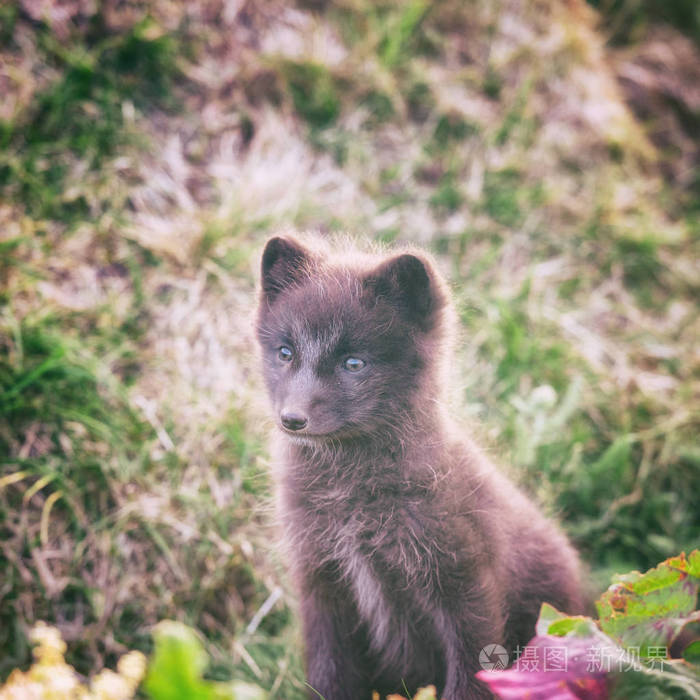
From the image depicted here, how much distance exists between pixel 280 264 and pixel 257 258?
12.5 inches

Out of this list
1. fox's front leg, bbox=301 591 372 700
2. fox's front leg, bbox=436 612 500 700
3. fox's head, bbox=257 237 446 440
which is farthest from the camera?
fox's front leg, bbox=301 591 372 700

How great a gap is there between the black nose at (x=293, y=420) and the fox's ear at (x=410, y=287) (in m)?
0.60

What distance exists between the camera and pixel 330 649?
9.34ft

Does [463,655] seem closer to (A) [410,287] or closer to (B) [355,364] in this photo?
(B) [355,364]

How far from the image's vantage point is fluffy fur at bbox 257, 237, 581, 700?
258cm

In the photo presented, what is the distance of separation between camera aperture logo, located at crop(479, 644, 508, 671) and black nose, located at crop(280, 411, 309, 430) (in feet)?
3.69

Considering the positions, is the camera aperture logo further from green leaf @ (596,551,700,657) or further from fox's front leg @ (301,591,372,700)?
green leaf @ (596,551,700,657)

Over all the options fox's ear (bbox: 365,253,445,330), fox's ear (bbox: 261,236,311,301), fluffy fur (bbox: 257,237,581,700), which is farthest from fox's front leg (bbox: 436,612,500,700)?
fox's ear (bbox: 261,236,311,301)

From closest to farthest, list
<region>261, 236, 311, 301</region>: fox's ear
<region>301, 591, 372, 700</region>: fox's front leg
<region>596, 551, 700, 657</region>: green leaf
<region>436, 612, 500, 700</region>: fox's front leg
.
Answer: <region>596, 551, 700, 657</region>: green leaf, <region>436, 612, 500, 700</region>: fox's front leg, <region>301, 591, 372, 700</region>: fox's front leg, <region>261, 236, 311, 301</region>: fox's ear

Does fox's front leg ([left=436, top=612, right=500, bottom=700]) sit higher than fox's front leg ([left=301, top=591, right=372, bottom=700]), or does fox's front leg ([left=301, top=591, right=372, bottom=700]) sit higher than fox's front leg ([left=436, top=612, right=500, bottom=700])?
fox's front leg ([left=436, top=612, right=500, bottom=700])

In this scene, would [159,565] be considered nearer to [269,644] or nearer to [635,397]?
[269,644]

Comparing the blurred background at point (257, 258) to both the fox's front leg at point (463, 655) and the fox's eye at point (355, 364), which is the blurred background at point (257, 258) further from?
the fox's front leg at point (463, 655)

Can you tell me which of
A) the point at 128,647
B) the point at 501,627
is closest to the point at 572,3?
the point at 501,627

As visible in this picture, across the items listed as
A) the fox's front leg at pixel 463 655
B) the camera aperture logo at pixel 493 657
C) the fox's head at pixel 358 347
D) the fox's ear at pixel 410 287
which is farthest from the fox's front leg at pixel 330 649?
the fox's ear at pixel 410 287
